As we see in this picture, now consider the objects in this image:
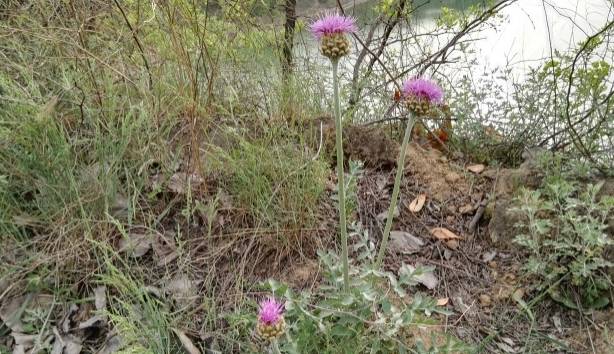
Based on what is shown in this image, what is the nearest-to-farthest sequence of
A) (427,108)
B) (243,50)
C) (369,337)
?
1. (427,108)
2. (369,337)
3. (243,50)

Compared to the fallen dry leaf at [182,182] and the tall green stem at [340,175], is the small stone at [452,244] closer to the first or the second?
the tall green stem at [340,175]

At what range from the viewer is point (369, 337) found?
160 cm

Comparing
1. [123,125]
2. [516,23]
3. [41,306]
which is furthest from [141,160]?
[516,23]

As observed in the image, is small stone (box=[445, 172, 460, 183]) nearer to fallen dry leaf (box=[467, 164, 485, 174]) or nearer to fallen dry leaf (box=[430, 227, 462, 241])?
fallen dry leaf (box=[467, 164, 485, 174])

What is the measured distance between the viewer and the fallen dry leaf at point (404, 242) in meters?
2.16

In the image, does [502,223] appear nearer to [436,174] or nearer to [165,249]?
[436,174]

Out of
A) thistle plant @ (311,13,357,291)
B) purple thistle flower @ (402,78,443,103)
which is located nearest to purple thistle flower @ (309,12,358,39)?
thistle plant @ (311,13,357,291)

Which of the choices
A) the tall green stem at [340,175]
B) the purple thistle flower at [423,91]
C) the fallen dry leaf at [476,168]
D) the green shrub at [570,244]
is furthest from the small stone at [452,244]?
the purple thistle flower at [423,91]

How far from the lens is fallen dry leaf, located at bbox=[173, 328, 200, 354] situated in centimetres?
175

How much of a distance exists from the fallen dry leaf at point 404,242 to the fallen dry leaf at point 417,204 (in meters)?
0.15

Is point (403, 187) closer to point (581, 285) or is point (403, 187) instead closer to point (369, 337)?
point (581, 285)

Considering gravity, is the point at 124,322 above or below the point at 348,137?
below

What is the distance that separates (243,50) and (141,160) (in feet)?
2.99

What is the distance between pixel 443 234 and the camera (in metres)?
2.26
